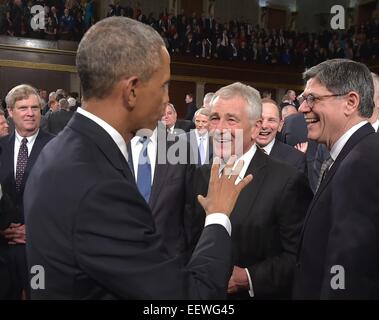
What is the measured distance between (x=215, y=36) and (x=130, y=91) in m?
15.5

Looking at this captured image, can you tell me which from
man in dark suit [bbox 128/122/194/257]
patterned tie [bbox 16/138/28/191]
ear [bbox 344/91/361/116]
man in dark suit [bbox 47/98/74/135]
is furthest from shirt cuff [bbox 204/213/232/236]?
man in dark suit [bbox 47/98/74/135]

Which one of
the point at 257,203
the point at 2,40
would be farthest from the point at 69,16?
the point at 257,203

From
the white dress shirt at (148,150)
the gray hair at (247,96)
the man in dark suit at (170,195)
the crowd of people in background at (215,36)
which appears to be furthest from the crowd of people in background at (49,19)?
the gray hair at (247,96)

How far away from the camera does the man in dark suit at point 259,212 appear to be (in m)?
2.32

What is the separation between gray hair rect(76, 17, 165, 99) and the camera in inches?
55.1

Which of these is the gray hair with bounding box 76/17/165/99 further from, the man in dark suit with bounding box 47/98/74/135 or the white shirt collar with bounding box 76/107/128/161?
the man in dark suit with bounding box 47/98/74/135

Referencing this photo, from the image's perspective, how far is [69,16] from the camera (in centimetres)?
1374

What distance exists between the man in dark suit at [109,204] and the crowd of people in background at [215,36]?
12605 millimetres

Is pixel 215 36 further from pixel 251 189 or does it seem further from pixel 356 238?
pixel 356 238

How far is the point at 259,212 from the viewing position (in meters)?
2.38

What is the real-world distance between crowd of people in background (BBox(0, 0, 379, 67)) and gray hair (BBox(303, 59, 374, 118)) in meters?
12.2

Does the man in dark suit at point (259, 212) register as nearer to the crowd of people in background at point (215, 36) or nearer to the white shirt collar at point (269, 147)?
the white shirt collar at point (269, 147)

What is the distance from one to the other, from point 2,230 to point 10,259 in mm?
235

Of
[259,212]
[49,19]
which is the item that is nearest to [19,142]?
[259,212]
